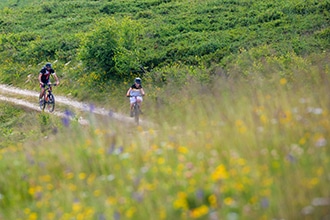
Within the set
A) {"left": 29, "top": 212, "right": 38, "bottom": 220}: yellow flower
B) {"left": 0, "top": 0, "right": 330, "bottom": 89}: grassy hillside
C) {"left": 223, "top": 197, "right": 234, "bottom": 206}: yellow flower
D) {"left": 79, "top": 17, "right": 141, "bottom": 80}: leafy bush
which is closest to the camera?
{"left": 223, "top": 197, "right": 234, "bottom": 206}: yellow flower

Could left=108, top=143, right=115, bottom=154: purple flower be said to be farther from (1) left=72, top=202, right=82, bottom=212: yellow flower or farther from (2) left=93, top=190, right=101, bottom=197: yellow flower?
(1) left=72, top=202, right=82, bottom=212: yellow flower

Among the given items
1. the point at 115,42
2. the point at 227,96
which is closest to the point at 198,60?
the point at 115,42

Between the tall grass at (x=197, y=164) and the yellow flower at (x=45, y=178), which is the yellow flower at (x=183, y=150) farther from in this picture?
the yellow flower at (x=45, y=178)

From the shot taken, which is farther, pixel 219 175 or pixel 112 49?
pixel 112 49

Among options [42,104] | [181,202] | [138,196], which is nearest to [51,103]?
[42,104]

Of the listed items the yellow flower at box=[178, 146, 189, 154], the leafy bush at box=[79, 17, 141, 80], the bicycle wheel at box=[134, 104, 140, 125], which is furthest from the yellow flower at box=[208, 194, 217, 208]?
the leafy bush at box=[79, 17, 141, 80]

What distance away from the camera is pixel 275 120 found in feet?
20.7

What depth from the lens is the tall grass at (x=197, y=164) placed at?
5016 millimetres

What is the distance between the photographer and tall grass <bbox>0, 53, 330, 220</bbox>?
502 cm

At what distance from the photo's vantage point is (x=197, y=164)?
585 cm

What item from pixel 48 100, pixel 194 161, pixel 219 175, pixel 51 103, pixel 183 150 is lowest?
pixel 219 175

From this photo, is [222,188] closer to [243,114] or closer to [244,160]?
[244,160]

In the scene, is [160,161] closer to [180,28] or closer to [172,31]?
[172,31]

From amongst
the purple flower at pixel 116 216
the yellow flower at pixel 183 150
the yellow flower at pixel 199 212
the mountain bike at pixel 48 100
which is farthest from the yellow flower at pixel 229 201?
the mountain bike at pixel 48 100
